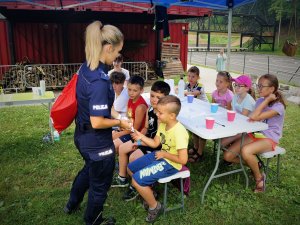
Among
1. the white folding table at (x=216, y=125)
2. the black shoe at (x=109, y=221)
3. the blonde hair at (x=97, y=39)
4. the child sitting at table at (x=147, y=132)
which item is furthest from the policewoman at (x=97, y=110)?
the white folding table at (x=216, y=125)

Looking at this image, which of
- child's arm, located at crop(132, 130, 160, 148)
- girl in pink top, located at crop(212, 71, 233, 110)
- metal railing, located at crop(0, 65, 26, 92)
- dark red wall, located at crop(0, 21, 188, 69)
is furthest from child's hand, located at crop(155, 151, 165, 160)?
dark red wall, located at crop(0, 21, 188, 69)

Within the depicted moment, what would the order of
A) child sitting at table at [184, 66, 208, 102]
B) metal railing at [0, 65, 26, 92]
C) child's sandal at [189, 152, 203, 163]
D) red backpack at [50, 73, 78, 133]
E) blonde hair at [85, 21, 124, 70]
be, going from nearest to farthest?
blonde hair at [85, 21, 124, 70] → red backpack at [50, 73, 78, 133] → child's sandal at [189, 152, 203, 163] → child sitting at table at [184, 66, 208, 102] → metal railing at [0, 65, 26, 92]

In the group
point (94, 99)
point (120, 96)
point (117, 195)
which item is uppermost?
point (94, 99)

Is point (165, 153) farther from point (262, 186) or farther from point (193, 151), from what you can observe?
point (193, 151)

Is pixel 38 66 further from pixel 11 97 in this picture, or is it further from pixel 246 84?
pixel 246 84

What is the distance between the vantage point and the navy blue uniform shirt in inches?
93.0

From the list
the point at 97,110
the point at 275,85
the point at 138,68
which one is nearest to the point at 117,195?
the point at 97,110

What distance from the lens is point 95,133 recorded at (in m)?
2.54

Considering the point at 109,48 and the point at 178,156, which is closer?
the point at 109,48

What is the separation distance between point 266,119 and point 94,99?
2503mm

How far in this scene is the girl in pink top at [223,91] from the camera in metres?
4.46

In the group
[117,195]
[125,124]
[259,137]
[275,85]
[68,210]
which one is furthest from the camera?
[259,137]

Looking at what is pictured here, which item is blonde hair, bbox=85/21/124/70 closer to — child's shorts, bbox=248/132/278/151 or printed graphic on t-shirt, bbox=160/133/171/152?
printed graphic on t-shirt, bbox=160/133/171/152

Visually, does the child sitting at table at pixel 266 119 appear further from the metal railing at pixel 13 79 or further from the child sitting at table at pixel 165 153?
the metal railing at pixel 13 79
